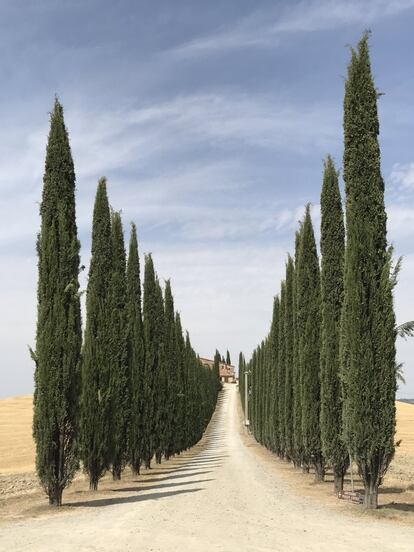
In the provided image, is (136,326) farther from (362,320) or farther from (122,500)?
(362,320)

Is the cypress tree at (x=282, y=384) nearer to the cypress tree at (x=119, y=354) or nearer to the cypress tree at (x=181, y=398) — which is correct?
the cypress tree at (x=181, y=398)

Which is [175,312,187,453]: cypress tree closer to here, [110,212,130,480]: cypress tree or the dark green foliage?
the dark green foliage

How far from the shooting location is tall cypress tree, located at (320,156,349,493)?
1594 cm

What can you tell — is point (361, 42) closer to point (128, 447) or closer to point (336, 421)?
point (336, 421)

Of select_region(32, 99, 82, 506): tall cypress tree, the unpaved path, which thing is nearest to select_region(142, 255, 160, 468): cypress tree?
the unpaved path

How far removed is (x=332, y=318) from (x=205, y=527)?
27.4 feet

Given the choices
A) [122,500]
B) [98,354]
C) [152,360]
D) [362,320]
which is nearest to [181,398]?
[152,360]

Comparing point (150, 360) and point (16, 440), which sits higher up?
point (150, 360)

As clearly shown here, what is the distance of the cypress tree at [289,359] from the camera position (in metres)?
26.8

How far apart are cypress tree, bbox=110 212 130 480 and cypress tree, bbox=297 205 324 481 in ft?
20.3

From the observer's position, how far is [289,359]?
27.5 metres

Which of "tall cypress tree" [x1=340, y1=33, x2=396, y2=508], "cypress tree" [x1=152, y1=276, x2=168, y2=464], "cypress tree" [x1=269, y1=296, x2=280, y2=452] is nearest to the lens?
"tall cypress tree" [x1=340, y1=33, x2=396, y2=508]

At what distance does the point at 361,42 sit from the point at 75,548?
1207cm

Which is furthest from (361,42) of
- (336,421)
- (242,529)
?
(242,529)
